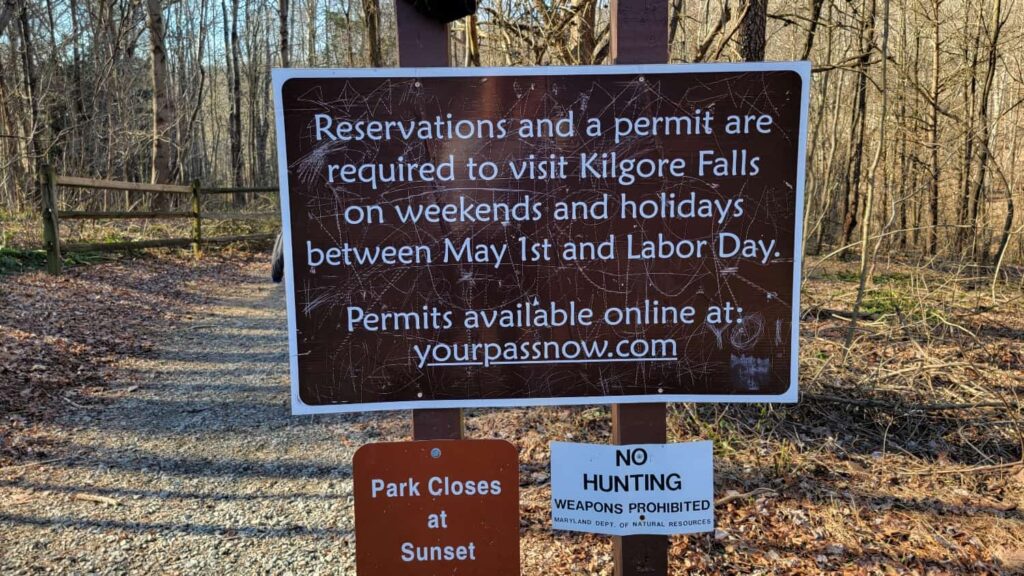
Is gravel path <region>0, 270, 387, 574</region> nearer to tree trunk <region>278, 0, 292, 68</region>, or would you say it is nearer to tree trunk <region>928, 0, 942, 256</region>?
tree trunk <region>928, 0, 942, 256</region>

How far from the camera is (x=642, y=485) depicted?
2152mm

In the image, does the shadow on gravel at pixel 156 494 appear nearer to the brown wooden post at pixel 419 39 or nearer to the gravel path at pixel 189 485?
the gravel path at pixel 189 485

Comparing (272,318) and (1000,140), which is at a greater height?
(1000,140)

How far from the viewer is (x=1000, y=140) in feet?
39.9

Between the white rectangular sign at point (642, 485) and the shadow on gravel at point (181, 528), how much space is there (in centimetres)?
189

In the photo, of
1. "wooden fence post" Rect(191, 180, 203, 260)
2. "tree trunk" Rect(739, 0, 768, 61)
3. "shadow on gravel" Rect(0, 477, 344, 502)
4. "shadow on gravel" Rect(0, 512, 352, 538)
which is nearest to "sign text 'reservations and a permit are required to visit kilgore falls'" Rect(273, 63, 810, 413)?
"shadow on gravel" Rect(0, 512, 352, 538)

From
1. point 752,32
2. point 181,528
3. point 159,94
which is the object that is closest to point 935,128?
point 752,32

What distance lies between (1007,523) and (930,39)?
1164cm

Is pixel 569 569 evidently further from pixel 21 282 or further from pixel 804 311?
pixel 21 282

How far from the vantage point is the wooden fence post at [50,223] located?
30.8 ft

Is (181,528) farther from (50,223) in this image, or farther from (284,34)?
(284,34)

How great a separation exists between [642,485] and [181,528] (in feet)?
8.77

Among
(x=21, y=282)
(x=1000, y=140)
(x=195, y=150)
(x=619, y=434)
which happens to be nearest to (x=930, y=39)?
(x=1000, y=140)

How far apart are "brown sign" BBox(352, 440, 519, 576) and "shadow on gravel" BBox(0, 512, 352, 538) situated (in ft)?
5.28
